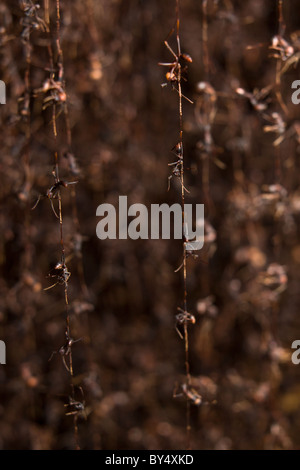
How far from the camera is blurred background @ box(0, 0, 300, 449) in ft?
3.64

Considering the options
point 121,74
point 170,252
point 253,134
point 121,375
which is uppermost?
point 121,74

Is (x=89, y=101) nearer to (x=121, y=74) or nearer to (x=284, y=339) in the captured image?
(x=121, y=74)

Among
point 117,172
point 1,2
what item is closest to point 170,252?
point 117,172

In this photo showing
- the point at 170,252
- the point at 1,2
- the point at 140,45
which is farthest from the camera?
the point at 170,252

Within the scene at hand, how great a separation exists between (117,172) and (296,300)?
0.64 m

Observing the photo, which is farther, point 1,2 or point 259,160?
point 259,160

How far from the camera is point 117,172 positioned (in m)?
1.20

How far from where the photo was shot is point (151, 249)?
1.27 m

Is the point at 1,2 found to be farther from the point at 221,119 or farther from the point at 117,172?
the point at 221,119

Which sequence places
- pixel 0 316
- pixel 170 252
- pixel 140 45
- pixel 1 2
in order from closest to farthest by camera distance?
pixel 1 2 → pixel 0 316 → pixel 140 45 → pixel 170 252

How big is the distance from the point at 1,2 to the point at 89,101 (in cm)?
32

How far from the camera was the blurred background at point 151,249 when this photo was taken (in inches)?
43.6

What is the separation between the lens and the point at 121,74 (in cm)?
120

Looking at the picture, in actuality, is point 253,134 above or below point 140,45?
below
